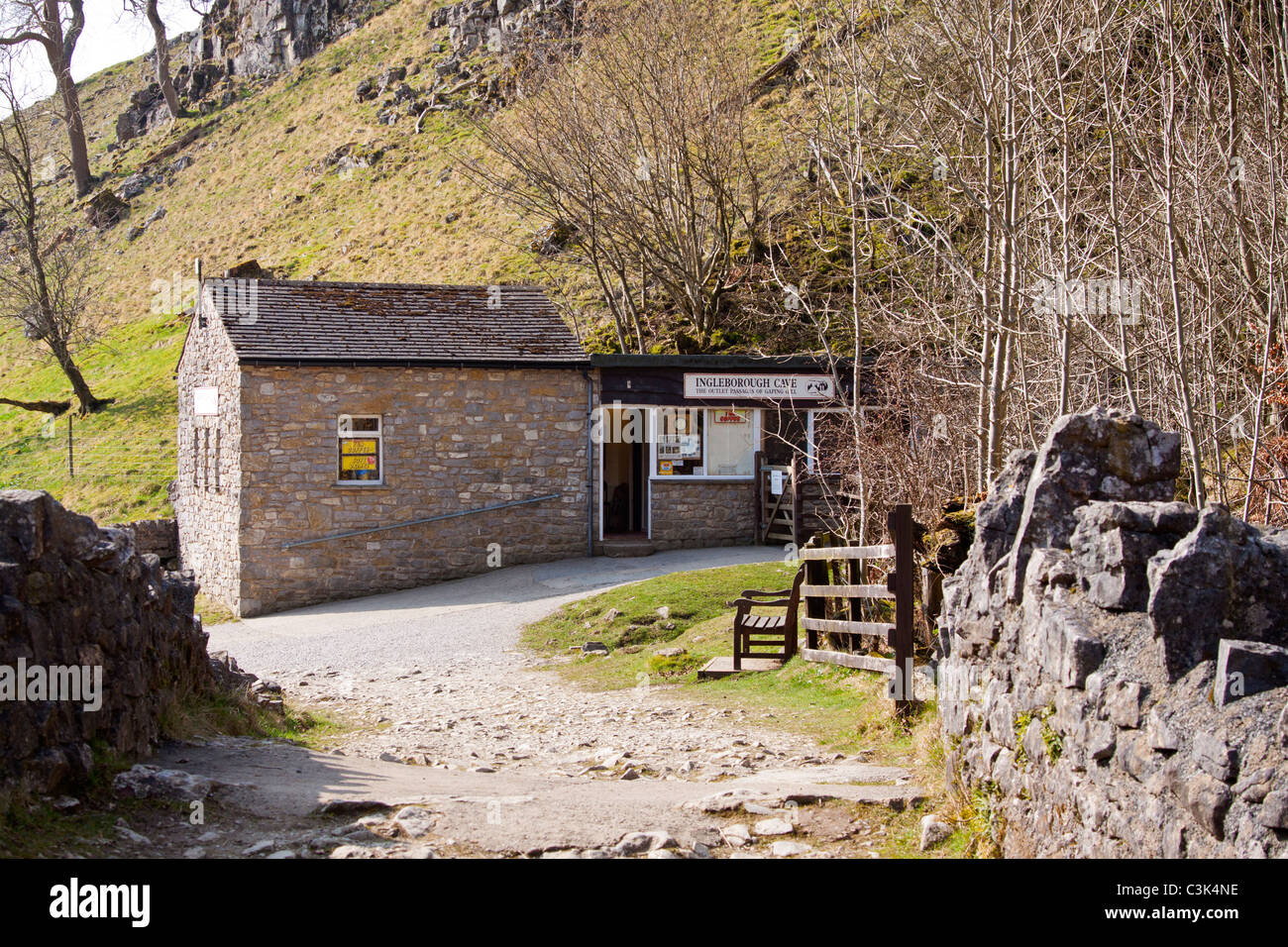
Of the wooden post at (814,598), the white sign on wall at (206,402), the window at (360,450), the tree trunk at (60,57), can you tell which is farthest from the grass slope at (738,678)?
the tree trunk at (60,57)

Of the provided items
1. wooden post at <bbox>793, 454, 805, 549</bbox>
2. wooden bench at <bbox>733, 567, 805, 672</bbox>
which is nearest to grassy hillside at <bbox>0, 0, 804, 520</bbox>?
wooden post at <bbox>793, 454, 805, 549</bbox>

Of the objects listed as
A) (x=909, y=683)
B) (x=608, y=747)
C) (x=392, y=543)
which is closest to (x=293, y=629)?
(x=392, y=543)

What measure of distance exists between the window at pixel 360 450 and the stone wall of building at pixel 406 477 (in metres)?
0.15

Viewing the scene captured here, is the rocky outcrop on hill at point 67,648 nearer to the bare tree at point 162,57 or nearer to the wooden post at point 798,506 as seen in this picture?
the wooden post at point 798,506

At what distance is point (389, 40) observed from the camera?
6194 centimetres

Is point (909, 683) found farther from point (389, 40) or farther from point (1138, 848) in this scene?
point (389, 40)

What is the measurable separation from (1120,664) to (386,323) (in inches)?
730

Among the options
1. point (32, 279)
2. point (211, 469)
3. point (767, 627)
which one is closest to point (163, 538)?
point (211, 469)

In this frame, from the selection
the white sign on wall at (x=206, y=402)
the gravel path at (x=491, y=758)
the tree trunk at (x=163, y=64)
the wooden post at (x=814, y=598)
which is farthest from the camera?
the tree trunk at (x=163, y=64)

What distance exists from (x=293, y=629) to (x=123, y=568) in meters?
10.8

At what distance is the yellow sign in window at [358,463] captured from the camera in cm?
2002

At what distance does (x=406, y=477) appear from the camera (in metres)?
20.1
